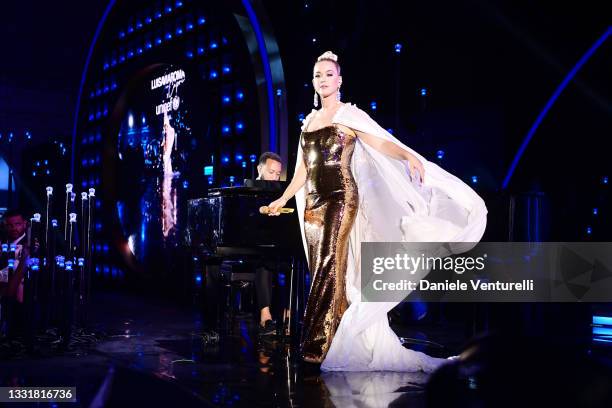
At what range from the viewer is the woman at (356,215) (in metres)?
3.75

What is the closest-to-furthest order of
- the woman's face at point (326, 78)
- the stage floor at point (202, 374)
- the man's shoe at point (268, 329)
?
the stage floor at point (202, 374), the woman's face at point (326, 78), the man's shoe at point (268, 329)

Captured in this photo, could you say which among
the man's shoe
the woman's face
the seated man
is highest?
the woman's face

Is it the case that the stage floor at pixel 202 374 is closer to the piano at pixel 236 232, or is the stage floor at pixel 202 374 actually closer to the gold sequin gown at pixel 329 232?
the gold sequin gown at pixel 329 232

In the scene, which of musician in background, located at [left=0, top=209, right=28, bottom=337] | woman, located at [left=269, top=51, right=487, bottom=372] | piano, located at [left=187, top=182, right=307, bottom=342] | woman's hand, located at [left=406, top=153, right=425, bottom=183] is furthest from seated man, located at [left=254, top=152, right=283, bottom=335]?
woman's hand, located at [left=406, top=153, right=425, bottom=183]

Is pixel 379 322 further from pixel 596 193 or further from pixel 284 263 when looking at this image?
pixel 596 193

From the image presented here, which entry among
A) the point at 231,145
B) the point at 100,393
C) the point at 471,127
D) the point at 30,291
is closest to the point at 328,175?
the point at 100,393

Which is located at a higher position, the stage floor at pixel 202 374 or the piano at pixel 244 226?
the piano at pixel 244 226

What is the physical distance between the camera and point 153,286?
9.14 metres

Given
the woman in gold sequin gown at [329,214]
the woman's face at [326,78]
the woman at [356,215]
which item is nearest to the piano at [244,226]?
the woman at [356,215]

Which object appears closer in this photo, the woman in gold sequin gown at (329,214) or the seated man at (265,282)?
the woman in gold sequin gown at (329,214)

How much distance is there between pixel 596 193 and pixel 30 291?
15.6 ft

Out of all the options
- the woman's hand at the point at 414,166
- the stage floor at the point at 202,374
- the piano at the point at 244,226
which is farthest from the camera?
the piano at the point at 244,226

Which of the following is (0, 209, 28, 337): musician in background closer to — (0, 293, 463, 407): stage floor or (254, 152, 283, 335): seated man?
(0, 293, 463, 407): stage floor

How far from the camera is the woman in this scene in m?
3.75
